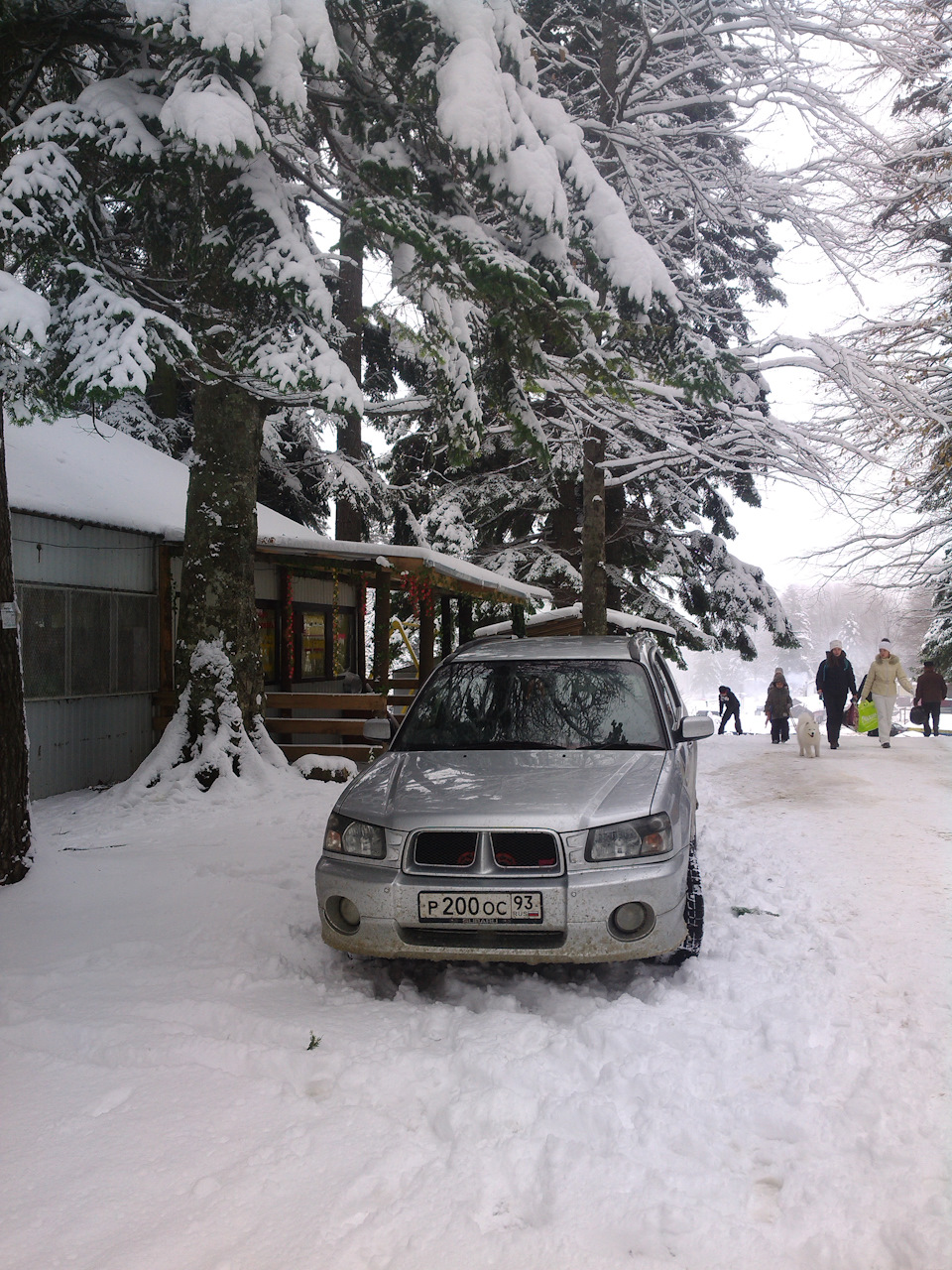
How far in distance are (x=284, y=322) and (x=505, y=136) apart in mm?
1852

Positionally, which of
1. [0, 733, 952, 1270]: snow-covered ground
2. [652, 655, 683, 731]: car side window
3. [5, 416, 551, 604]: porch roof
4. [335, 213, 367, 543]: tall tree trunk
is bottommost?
[0, 733, 952, 1270]: snow-covered ground

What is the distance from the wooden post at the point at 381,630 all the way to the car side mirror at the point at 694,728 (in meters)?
8.66

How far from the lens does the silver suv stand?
4023 millimetres

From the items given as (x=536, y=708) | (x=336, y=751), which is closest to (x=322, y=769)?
(x=336, y=751)

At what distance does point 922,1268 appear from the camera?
8.01 ft

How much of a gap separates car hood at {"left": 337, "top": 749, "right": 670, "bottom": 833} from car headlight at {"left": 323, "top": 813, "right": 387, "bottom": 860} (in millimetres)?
54

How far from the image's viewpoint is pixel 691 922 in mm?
4711

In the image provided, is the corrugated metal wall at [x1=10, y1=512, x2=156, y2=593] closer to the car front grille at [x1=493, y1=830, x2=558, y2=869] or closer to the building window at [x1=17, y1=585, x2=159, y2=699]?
the building window at [x1=17, y1=585, x2=159, y2=699]

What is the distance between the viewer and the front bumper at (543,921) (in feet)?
13.1

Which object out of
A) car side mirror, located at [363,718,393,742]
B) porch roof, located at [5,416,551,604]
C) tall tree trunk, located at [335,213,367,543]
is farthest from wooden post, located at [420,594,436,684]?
car side mirror, located at [363,718,393,742]

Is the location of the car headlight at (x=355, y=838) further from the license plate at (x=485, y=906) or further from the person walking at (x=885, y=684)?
the person walking at (x=885, y=684)

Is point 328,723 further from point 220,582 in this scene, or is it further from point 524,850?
point 524,850

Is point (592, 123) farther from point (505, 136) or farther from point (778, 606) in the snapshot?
point (778, 606)

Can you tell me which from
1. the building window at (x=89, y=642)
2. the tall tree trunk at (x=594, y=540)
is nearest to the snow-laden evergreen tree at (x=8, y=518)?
the building window at (x=89, y=642)
